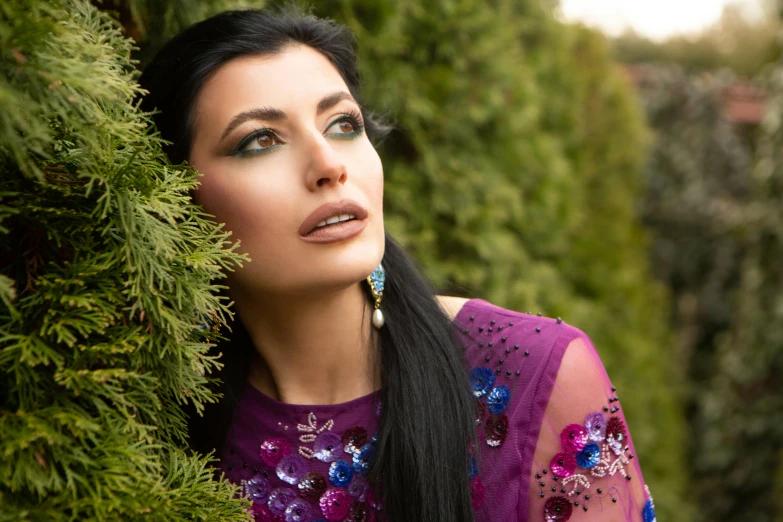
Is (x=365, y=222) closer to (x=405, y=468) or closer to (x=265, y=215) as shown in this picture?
(x=265, y=215)

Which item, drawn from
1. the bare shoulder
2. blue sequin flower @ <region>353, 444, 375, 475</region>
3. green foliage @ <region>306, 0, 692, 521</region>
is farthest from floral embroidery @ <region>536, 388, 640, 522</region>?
green foliage @ <region>306, 0, 692, 521</region>

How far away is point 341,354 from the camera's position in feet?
6.86

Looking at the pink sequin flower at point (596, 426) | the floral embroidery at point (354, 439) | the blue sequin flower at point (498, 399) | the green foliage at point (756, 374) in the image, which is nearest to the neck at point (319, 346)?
the floral embroidery at point (354, 439)

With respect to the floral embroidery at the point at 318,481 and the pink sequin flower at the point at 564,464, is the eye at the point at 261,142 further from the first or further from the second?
the pink sequin flower at the point at 564,464

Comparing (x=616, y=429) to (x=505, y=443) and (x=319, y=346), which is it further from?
(x=319, y=346)

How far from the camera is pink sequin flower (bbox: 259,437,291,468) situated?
2035 millimetres

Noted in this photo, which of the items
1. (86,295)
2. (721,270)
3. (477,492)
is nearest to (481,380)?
(477,492)

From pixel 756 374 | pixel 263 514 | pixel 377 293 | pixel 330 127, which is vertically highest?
pixel 330 127

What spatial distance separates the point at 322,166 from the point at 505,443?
2.75ft

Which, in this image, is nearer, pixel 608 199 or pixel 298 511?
pixel 298 511

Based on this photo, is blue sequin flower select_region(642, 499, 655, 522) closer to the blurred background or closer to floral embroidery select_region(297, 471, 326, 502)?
floral embroidery select_region(297, 471, 326, 502)

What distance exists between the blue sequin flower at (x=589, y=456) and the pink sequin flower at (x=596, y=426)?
0.02 meters

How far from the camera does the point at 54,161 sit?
1376 millimetres

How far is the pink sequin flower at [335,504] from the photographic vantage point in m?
1.94
